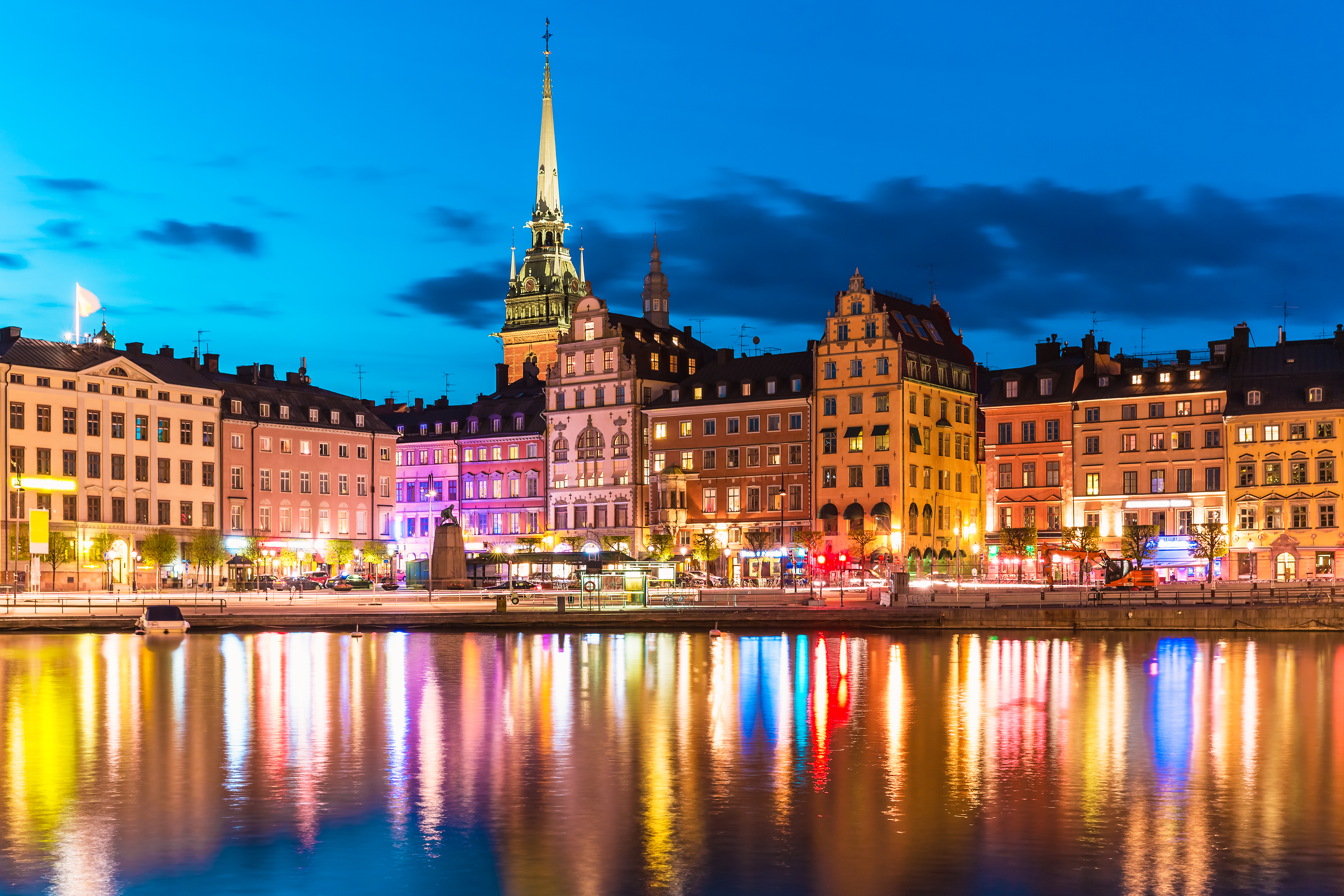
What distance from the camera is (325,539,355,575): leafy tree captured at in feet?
395

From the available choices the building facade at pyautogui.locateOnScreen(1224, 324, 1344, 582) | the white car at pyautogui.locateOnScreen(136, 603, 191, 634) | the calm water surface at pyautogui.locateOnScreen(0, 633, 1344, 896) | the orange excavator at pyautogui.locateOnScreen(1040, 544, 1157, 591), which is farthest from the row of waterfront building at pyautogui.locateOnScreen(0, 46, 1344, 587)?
the calm water surface at pyautogui.locateOnScreen(0, 633, 1344, 896)

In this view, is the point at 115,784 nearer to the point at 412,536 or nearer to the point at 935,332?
the point at 935,332

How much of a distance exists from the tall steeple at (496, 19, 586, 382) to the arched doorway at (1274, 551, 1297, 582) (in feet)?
345

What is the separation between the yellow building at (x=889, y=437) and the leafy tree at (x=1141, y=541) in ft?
43.7

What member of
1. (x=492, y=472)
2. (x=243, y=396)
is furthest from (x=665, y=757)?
(x=492, y=472)

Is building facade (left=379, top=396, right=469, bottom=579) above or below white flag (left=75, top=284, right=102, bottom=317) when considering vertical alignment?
below

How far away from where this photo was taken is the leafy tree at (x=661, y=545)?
378ft

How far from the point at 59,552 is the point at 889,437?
53.9m

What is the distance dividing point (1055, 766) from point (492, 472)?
11015cm

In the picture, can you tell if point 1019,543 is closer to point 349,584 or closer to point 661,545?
point 661,545

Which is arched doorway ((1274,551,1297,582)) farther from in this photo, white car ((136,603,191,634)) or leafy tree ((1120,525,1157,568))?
white car ((136,603,191,634))

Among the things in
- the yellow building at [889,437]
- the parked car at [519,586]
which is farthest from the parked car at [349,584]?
the yellow building at [889,437]

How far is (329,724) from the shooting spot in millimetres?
35375

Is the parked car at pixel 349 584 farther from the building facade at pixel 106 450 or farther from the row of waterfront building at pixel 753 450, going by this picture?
the building facade at pixel 106 450
